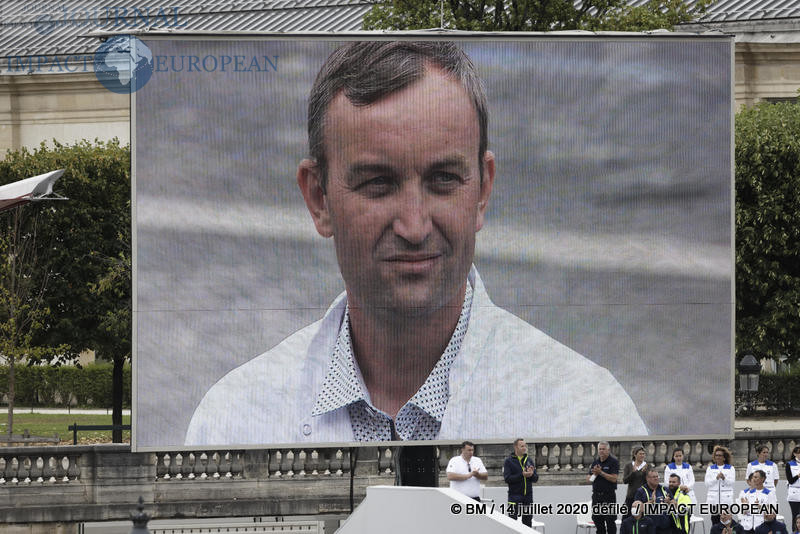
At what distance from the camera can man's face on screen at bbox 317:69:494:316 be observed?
59.7 feet

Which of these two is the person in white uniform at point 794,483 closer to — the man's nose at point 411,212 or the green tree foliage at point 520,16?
the man's nose at point 411,212

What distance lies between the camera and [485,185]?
1847 centimetres

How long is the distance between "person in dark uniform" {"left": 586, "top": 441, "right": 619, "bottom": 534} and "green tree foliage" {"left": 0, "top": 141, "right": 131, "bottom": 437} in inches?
688

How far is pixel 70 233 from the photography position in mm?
33969

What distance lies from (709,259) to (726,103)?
198cm

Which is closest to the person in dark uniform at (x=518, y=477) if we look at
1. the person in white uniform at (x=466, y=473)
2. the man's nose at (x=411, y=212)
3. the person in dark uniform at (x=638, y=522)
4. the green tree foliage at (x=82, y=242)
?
the person in white uniform at (x=466, y=473)

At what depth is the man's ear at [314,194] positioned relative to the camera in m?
18.2

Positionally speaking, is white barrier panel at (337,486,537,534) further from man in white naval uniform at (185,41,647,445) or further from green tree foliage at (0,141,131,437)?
green tree foliage at (0,141,131,437)

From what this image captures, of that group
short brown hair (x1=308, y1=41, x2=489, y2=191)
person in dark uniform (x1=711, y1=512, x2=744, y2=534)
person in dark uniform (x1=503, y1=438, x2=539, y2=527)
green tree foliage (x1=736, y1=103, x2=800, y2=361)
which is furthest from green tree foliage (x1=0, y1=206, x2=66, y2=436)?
person in dark uniform (x1=711, y1=512, x2=744, y2=534)

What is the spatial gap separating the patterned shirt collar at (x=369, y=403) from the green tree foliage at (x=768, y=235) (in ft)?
50.8

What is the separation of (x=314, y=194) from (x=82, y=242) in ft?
55.5

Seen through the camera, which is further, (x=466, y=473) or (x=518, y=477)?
(x=518, y=477)

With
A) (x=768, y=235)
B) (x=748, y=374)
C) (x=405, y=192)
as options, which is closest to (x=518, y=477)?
(x=405, y=192)

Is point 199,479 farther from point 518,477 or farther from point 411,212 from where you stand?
point 411,212
